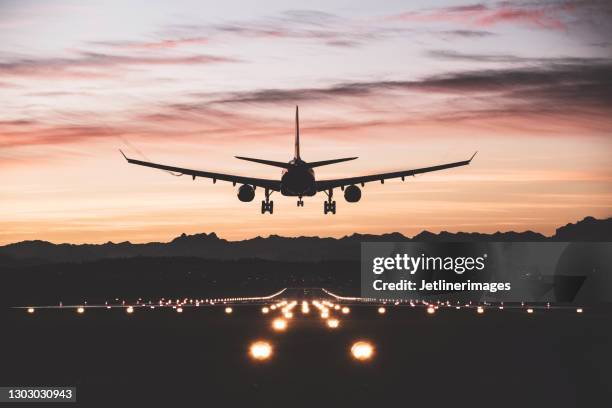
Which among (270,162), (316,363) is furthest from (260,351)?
(270,162)

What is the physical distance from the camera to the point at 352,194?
3612 inches

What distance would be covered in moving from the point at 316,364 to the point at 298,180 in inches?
1820

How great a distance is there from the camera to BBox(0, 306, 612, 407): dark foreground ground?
30875 millimetres

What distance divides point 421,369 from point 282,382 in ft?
22.8

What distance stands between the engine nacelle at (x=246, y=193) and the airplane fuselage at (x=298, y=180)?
13.2ft

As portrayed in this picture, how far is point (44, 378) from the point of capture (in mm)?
35844

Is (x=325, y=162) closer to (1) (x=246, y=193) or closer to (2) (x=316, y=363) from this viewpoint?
(1) (x=246, y=193)

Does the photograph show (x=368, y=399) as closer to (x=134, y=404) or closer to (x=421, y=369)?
(x=134, y=404)

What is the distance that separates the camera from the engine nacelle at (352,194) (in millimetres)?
91500

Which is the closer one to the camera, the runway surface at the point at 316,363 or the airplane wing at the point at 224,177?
the runway surface at the point at 316,363

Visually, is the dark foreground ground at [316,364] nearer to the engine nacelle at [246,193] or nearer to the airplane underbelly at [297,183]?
the airplane underbelly at [297,183]

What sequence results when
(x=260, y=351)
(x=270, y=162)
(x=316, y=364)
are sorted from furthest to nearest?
1. (x=270, y=162)
2. (x=260, y=351)
3. (x=316, y=364)

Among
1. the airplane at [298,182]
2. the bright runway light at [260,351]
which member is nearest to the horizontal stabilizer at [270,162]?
the airplane at [298,182]

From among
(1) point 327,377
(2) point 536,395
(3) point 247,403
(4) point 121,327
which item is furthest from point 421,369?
(4) point 121,327
